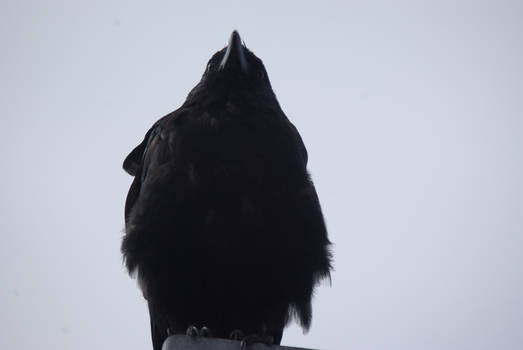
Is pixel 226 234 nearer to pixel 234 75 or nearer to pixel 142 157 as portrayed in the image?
pixel 142 157

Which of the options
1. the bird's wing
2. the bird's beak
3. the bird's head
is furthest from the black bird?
the bird's beak

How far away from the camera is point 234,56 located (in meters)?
5.78

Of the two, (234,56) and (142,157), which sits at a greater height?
(234,56)

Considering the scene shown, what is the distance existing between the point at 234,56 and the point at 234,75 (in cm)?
25

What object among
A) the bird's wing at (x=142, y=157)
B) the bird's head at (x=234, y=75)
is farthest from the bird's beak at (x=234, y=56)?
the bird's wing at (x=142, y=157)

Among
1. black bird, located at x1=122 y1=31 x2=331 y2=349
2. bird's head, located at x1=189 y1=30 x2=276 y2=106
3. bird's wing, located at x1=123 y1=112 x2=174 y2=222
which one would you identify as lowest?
black bird, located at x1=122 y1=31 x2=331 y2=349

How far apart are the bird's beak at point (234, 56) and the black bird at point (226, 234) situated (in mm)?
1013

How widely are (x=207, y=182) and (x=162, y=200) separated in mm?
327

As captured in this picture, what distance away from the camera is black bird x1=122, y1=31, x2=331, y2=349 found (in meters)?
4.33

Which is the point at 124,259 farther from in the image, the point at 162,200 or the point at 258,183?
the point at 258,183

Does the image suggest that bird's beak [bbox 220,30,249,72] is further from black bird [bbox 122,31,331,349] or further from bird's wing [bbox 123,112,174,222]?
black bird [bbox 122,31,331,349]

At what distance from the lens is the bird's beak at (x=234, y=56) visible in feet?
18.7

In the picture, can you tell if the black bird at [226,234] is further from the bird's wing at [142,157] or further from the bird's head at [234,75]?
the bird's head at [234,75]

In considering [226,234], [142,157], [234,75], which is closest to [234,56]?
[234,75]
